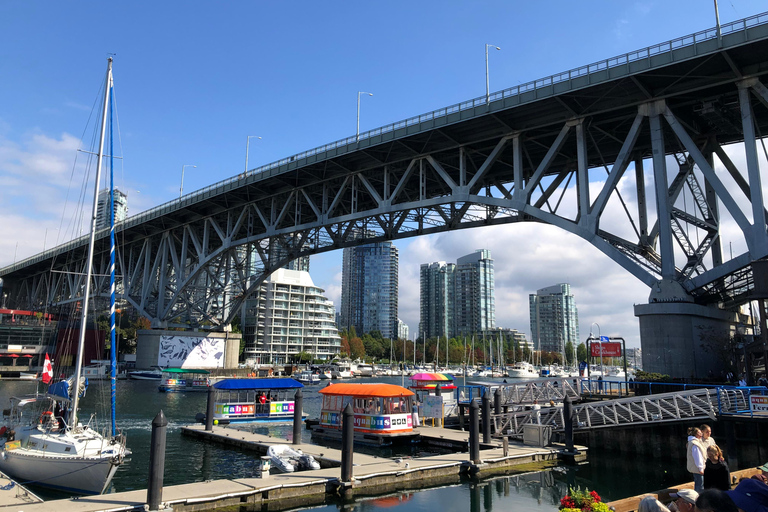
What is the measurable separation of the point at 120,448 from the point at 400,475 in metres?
9.30

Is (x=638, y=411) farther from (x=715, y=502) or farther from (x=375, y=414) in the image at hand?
A: (x=715, y=502)

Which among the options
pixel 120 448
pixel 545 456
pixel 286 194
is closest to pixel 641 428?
pixel 545 456

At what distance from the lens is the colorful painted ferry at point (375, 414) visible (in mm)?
27406

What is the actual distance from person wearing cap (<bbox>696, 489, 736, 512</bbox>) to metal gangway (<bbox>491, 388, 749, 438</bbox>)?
61.6ft

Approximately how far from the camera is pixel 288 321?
421 feet

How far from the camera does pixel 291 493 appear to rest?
16.8 m

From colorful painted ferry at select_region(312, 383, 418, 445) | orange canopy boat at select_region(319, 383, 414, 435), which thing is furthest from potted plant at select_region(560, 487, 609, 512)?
orange canopy boat at select_region(319, 383, 414, 435)

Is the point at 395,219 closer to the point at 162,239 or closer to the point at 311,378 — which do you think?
the point at 162,239

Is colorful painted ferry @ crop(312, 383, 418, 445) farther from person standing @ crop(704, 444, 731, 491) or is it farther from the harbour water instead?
person standing @ crop(704, 444, 731, 491)

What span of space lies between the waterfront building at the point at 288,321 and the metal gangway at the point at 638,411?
10193cm

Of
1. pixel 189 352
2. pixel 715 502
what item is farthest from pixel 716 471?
pixel 189 352

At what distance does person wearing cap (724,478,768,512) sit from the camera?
4.95 meters

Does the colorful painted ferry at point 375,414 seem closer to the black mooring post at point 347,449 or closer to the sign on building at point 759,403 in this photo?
the black mooring post at point 347,449

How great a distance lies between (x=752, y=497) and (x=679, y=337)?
26533mm
